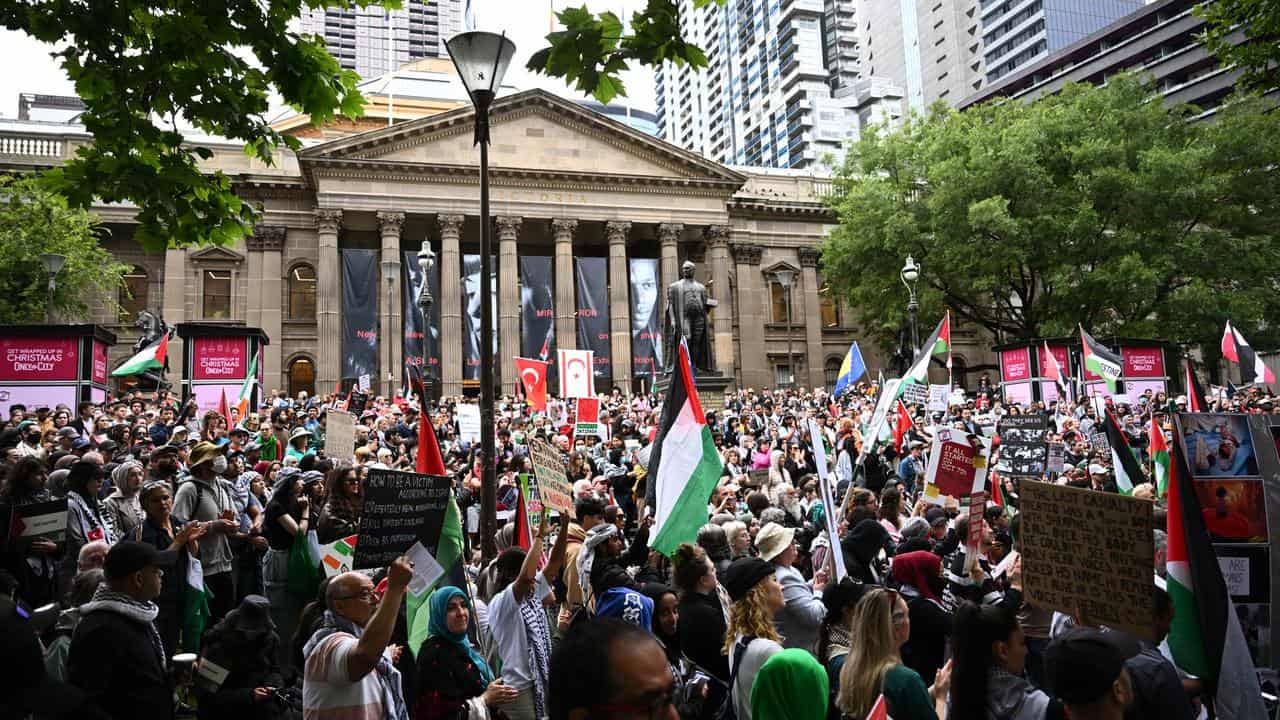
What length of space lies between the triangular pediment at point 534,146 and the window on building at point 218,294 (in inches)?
285

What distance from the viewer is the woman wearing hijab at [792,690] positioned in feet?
12.5

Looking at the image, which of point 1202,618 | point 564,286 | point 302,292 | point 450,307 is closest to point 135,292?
point 302,292

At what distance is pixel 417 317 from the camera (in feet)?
128

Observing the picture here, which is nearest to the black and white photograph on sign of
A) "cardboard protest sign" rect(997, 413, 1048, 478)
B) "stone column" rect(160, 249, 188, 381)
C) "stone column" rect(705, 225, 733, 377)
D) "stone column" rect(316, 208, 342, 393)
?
"cardboard protest sign" rect(997, 413, 1048, 478)

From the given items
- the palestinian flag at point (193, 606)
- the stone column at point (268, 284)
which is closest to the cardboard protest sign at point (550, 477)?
the palestinian flag at point (193, 606)

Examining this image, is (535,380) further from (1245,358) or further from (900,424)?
(1245,358)

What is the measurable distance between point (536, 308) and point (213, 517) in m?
33.2

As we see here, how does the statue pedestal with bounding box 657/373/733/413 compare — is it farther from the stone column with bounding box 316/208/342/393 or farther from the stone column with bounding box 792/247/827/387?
the stone column with bounding box 792/247/827/387

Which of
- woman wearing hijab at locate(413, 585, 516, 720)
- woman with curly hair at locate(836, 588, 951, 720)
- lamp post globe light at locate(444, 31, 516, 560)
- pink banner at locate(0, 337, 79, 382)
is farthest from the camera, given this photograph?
pink banner at locate(0, 337, 79, 382)

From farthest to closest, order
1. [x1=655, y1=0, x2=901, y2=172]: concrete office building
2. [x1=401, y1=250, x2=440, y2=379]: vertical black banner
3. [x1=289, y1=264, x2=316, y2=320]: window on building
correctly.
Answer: [x1=655, y1=0, x2=901, y2=172]: concrete office building, [x1=289, y1=264, x2=316, y2=320]: window on building, [x1=401, y1=250, x2=440, y2=379]: vertical black banner

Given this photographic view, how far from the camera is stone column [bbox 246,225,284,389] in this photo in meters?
41.7

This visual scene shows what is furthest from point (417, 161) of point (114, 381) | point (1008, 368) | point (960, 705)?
point (960, 705)

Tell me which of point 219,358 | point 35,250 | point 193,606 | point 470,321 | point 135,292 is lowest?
point 193,606

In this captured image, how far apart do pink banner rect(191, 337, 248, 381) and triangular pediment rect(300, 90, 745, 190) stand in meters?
18.1
